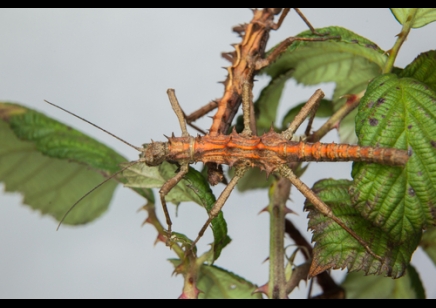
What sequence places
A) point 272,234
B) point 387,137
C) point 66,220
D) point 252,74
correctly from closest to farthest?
point 387,137
point 272,234
point 252,74
point 66,220

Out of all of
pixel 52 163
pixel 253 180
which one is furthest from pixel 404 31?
pixel 52 163

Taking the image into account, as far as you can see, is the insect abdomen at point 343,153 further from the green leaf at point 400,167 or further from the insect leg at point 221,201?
the insect leg at point 221,201

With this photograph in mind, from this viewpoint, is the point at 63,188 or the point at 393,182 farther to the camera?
the point at 63,188

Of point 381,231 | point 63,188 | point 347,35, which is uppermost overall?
point 347,35

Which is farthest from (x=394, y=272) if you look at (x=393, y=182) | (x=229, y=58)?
(x=229, y=58)

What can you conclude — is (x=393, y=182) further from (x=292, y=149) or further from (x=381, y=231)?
(x=292, y=149)

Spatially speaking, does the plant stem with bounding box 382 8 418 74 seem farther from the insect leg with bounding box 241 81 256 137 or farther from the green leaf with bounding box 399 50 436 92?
the insect leg with bounding box 241 81 256 137
